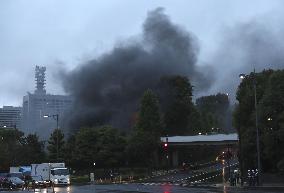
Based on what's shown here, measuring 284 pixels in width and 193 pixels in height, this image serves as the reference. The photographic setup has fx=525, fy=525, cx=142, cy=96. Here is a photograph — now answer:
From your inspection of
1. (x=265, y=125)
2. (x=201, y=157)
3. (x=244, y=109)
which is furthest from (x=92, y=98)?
(x=265, y=125)

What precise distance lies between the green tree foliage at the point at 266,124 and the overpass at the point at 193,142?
4103 cm

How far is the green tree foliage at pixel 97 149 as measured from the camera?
293 feet

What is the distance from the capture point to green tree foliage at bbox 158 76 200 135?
395 ft

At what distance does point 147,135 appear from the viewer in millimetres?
93750

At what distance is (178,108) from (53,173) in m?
59.6

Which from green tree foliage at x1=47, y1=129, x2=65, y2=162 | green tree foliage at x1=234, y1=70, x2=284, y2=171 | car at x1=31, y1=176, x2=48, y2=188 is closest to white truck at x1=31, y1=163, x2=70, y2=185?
car at x1=31, y1=176, x2=48, y2=188

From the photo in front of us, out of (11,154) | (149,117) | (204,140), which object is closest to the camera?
(11,154)

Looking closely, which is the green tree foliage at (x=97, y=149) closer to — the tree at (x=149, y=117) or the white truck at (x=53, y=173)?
the tree at (x=149, y=117)

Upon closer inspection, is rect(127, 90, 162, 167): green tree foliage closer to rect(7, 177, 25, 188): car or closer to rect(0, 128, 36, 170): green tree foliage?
rect(0, 128, 36, 170): green tree foliage

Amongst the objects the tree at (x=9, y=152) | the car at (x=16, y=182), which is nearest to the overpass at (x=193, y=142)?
the tree at (x=9, y=152)

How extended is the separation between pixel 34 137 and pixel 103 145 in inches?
841

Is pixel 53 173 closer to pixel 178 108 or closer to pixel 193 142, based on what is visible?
pixel 193 142

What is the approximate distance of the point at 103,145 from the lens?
8994 centimetres

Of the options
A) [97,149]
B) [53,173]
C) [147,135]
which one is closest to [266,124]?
[53,173]
